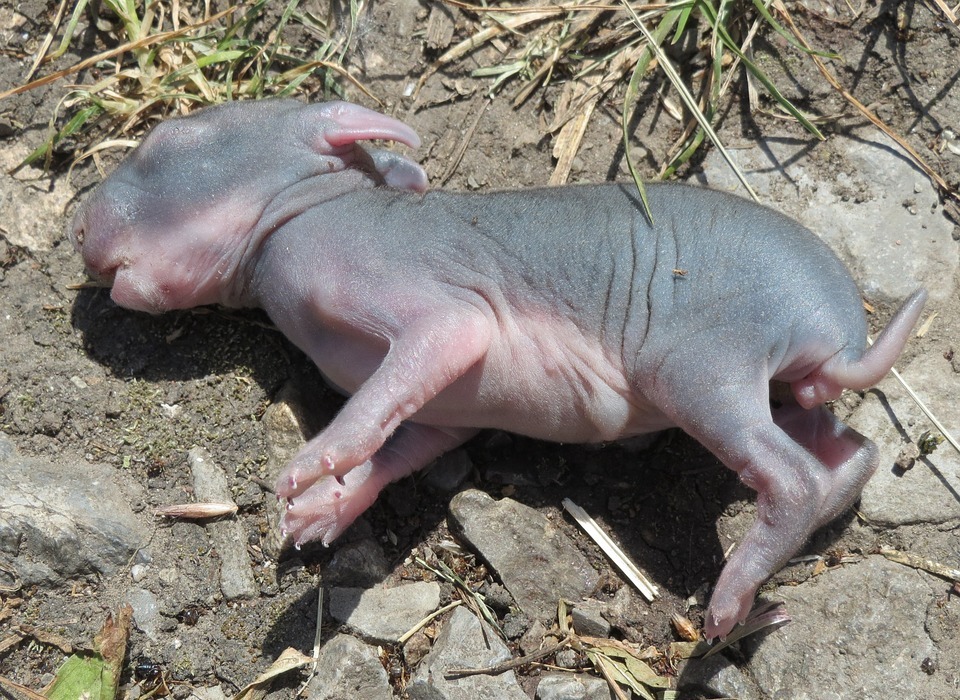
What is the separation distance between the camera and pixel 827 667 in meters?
3.37

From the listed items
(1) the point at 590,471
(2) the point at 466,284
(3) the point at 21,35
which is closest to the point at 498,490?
(1) the point at 590,471

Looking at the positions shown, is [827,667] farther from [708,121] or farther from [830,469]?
[708,121]

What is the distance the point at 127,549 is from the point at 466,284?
160 cm

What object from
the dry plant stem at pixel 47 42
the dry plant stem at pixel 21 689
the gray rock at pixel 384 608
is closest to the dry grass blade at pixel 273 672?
the gray rock at pixel 384 608

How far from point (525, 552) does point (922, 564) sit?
1.49 metres

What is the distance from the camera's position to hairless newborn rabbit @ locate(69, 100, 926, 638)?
3.24 metres

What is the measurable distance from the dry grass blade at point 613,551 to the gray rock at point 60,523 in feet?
5.40

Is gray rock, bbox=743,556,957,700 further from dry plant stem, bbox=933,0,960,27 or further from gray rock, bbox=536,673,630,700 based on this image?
dry plant stem, bbox=933,0,960,27

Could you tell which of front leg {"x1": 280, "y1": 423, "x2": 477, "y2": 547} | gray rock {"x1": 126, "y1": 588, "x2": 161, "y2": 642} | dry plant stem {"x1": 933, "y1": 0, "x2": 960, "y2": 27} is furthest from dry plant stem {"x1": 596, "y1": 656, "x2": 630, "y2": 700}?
dry plant stem {"x1": 933, "y1": 0, "x2": 960, "y2": 27}

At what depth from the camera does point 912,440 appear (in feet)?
12.5

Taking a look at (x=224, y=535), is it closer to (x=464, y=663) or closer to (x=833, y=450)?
(x=464, y=663)

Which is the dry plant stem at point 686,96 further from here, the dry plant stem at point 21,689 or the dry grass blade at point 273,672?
the dry plant stem at point 21,689

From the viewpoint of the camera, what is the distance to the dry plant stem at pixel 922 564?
11.7 feet

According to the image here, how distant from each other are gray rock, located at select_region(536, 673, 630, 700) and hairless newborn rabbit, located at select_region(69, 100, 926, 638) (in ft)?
1.40
